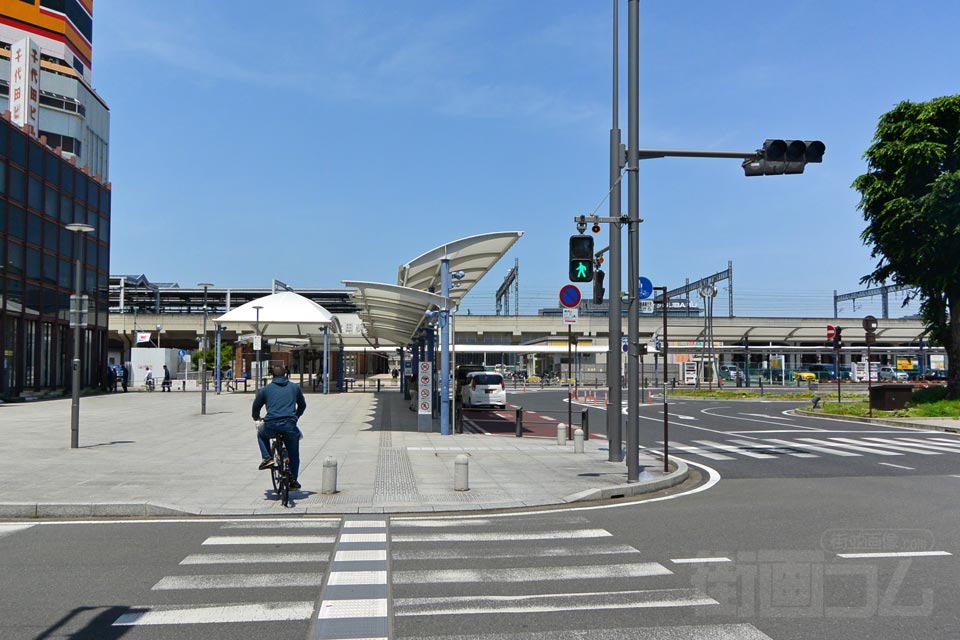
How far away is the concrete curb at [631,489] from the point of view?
1130 centimetres

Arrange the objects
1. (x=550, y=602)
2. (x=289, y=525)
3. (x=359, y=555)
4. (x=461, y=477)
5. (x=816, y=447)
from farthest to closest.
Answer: (x=816, y=447), (x=461, y=477), (x=289, y=525), (x=359, y=555), (x=550, y=602)

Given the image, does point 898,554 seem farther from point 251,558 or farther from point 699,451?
point 699,451

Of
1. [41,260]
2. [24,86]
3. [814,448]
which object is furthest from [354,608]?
[24,86]

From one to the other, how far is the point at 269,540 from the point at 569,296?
10.3 m

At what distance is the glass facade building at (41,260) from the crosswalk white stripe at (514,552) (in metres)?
25.6

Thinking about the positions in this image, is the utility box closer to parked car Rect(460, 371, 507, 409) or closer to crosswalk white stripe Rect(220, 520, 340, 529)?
parked car Rect(460, 371, 507, 409)

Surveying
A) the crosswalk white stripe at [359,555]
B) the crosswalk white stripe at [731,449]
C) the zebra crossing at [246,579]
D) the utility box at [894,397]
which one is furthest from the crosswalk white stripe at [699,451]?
the utility box at [894,397]

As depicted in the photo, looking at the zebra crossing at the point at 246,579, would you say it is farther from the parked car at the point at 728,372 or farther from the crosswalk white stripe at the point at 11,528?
the parked car at the point at 728,372

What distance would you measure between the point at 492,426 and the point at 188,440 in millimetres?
9285

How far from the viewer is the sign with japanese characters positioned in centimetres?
3262

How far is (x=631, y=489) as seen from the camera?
1182 cm

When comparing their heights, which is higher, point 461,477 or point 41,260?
point 41,260

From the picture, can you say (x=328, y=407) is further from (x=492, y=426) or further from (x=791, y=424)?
(x=791, y=424)

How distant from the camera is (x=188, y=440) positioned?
1836 cm
